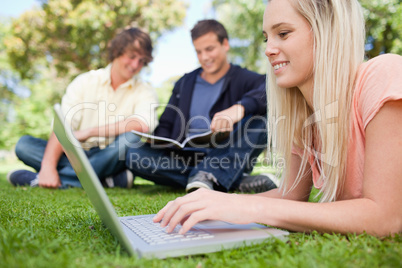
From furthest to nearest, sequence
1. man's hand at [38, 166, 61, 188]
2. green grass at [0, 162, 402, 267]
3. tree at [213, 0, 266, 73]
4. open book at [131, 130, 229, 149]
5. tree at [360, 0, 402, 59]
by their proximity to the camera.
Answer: tree at [213, 0, 266, 73]
tree at [360, 0, 402, 59]
man's hand at [38, 166, 61, 188]
open book at [131, 130, 229, 149]
green grass at [0, 162, 402, 267]

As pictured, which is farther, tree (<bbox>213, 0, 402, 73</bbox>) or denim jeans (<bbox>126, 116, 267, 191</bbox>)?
tree (<bbox>213, 0, 402, 73</bbox>)

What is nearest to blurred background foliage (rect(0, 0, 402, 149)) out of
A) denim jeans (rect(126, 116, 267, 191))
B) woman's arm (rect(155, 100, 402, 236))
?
denim jeans (rect(126, 116, 267, 191))

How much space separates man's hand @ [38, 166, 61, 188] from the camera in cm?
366

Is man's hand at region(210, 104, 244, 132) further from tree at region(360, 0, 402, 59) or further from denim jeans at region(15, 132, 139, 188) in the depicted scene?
tree at region(360, 0, 402, 59)

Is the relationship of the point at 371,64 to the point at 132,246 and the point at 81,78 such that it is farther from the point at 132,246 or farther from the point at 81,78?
the point at 81,78

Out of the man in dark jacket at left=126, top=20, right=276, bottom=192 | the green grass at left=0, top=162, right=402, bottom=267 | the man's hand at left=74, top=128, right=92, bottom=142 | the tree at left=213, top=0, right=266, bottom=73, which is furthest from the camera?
the tree at left=213, top=0, right=266, bottom=73

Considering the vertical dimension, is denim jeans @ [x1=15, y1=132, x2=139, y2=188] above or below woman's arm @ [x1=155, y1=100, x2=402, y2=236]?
below

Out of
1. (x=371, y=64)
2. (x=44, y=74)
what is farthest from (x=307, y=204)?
(x=44, y=74)

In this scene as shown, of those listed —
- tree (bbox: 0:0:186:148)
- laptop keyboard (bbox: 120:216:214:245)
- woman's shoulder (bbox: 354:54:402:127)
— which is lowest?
laptop keyboard (bbox: 120:216:214:245)

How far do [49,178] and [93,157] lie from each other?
0.51m

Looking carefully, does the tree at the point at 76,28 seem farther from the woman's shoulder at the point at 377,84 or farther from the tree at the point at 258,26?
the woman's shoulder at the point at 377,84

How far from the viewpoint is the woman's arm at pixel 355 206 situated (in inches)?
46.3

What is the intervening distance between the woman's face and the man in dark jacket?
1346 mm

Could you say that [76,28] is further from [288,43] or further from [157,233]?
[157,233]
